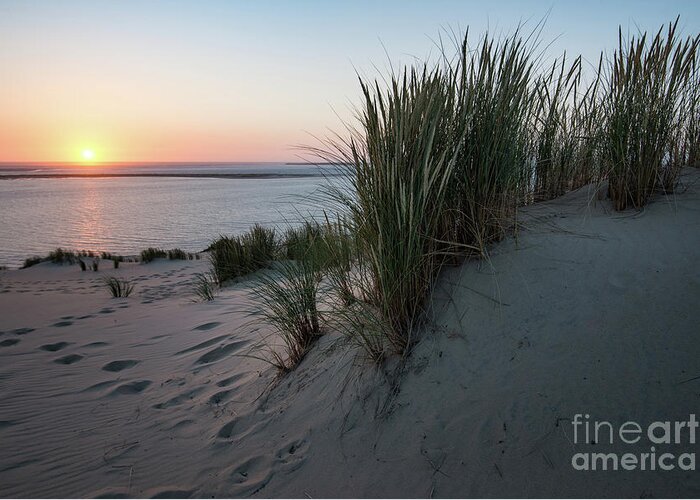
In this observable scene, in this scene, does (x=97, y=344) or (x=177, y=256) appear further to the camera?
(x=177, y=256)

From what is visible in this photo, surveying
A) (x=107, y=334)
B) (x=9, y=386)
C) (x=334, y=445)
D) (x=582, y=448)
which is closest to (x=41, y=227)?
(x=107, y=334)

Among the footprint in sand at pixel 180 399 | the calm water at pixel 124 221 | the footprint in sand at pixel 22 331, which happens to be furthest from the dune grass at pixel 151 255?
the footprint in sand at pixel 180 399

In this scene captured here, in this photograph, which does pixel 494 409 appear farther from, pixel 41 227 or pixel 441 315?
pixel 41 227

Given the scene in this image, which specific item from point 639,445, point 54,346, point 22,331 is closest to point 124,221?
point 22,331

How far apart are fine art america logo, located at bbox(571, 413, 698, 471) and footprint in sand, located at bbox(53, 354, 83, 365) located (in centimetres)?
417

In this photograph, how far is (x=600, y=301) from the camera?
7.77 feet

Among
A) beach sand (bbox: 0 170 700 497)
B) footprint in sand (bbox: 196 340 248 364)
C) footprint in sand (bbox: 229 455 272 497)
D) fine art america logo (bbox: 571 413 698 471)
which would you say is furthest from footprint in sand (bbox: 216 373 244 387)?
fine art america logo (bbox: 571 413 698 471)

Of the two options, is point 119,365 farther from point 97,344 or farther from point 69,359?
point 97,344

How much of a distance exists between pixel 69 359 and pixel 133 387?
1084 millimetres

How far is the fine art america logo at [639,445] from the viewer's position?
166 centimetres

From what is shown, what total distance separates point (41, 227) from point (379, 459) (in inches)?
668

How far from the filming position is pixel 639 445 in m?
1.74

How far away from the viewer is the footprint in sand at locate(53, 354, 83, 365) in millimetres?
4016

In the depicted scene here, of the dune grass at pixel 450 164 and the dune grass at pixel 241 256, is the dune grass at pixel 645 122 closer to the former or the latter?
the dune grass at pixel 450 164
